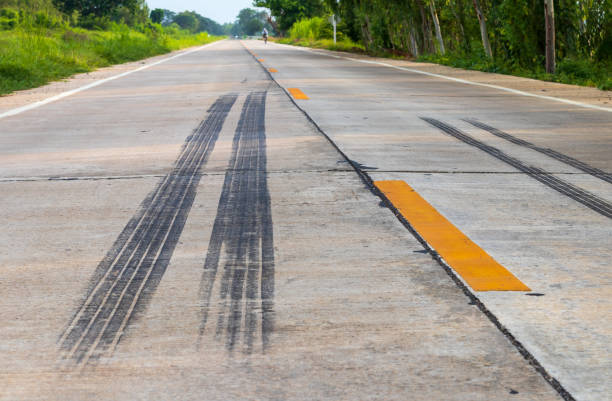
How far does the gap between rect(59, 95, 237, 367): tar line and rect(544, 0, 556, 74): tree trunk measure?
1312cm

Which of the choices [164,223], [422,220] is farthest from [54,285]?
[422,220]

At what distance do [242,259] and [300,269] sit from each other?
0.31 m

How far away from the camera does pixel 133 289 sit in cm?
322

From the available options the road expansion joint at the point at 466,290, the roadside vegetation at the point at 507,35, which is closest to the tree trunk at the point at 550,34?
the roadside vegetation at the point at 507,35

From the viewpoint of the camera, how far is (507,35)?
19.2 meters

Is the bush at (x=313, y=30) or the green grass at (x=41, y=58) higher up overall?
the bush at (x=313, y=30)

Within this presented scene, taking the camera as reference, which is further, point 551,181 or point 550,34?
point 550,34

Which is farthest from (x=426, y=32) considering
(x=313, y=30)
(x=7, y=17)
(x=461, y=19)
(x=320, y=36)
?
(x=313, y=30)

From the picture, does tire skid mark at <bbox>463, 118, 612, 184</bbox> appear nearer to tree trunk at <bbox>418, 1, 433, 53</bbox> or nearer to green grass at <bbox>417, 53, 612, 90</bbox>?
green grass at <bbox>417, 53, 612, 90</bbox>

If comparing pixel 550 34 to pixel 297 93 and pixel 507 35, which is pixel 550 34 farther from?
pixel 297 93

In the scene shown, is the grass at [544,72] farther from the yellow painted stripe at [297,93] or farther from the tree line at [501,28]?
the yellow painted stripe at [297,93]

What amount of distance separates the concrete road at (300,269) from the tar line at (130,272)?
1cm

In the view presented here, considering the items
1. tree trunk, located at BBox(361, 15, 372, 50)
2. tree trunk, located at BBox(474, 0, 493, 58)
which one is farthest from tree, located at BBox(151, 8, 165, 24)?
tree trunk, located at BBox(474, 0, 493, 58)

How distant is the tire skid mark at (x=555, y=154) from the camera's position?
18.8 feet
